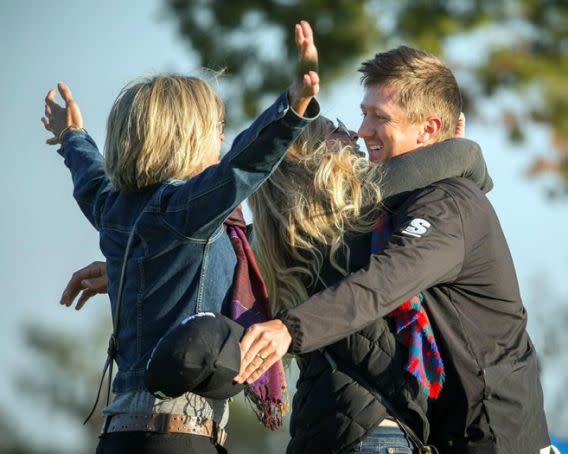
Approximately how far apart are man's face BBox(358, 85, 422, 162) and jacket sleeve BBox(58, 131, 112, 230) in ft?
2.42

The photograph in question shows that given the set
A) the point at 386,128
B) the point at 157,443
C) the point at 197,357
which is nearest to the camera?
the point at 197,357

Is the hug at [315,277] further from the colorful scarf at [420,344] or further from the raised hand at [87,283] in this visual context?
the raised hand at [87,283]

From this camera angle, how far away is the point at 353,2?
712cm

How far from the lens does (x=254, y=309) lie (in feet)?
9.61

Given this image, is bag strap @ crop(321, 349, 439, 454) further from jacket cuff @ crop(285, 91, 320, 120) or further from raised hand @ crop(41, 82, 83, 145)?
raised hand @ crop(41, 82, 83, 145)

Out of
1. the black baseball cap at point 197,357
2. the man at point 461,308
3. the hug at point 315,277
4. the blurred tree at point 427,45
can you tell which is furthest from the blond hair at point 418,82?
the blurred tree at point 427,45

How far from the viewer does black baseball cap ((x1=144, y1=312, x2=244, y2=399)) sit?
98.7 inches

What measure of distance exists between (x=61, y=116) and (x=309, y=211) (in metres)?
0.95

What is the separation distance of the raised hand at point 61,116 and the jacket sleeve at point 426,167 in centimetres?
100

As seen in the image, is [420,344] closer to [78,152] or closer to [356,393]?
[356,393]

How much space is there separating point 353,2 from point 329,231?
4336mm

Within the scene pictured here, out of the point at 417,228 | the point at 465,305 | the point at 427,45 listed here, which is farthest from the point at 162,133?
the point at 427,45

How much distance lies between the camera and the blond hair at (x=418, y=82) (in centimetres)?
317

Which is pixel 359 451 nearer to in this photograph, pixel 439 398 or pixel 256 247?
pixel 439 398
